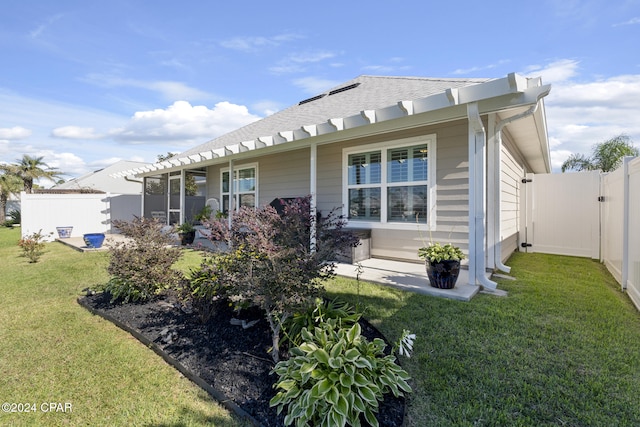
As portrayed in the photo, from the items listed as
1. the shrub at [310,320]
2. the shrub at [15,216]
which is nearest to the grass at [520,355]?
the shrub at [310,320]

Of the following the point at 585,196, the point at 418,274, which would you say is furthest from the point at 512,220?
the point at 418,274

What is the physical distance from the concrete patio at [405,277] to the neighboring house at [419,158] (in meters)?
0.25

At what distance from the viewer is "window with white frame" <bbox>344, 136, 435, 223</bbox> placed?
220 inches

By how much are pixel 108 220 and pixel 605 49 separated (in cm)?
1745

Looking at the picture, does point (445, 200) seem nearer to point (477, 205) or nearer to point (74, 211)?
point (477, 205)

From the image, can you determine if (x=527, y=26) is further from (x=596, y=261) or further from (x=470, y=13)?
(x=596, y=261)

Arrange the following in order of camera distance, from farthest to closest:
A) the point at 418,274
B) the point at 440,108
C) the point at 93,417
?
the point at 418,274, the point at 440,108, the point at 93,417

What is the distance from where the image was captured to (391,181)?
19.5 feet

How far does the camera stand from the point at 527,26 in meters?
6.07

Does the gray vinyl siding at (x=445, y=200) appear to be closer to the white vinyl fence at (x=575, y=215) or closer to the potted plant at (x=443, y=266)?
the potted plant at (x=443, y=266)

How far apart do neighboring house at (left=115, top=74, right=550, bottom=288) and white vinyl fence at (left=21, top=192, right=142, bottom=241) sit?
724cm

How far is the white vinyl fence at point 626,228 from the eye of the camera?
12.7 ft

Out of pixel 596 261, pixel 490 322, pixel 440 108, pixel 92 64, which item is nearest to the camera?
pixel 490 322

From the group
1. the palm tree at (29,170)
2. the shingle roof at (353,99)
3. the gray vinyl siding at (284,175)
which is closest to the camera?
the shingle roof at (353,99)
